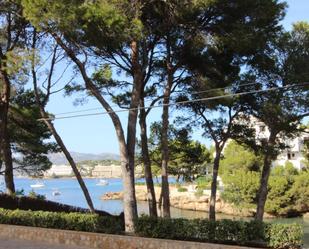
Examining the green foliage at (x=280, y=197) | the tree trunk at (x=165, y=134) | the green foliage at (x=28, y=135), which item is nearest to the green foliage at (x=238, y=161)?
the green foliage at (x=280, y=197)

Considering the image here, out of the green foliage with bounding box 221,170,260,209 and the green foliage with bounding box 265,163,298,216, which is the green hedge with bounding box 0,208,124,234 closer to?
the green foliage with bounding box 265,163,298,216

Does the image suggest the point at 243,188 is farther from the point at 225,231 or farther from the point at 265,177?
the point at 225,231

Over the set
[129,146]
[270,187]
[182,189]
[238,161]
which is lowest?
[182,189]

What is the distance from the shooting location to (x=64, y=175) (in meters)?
133

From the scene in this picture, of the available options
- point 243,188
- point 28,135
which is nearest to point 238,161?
point 243,188

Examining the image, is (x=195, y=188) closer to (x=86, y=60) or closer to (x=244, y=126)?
(x=244, y=126)

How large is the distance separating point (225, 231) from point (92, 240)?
9.20 ft

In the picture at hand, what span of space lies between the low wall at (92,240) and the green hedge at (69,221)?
1278 mm

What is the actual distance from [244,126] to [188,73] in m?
2.82

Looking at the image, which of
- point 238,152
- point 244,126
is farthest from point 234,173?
point 244,126

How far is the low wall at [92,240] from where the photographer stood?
8.41 metres

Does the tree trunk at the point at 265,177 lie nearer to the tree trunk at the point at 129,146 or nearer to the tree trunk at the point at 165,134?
the tree trunk at the point at 165,134

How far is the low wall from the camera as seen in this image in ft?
27.6

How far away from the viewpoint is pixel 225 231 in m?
10.7
